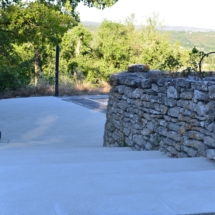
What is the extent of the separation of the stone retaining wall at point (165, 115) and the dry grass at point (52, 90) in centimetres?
1103

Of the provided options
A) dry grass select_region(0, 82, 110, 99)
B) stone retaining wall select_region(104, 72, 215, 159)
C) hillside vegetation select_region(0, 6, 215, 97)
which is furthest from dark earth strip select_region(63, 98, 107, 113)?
stone retaining wall select_region(104, 72, 215, 159)

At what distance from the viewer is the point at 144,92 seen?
595 centimetres

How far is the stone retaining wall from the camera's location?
445cm

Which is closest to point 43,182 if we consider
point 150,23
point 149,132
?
point 149,132

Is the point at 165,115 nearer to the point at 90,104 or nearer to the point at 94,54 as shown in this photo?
the point at 90,104

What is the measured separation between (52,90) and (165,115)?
13.5m

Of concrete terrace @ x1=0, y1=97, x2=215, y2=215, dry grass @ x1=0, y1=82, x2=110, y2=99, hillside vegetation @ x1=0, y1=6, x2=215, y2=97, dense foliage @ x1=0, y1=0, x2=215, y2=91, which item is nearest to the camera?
concrete terrace @ x1=0, y1=97, x2=215, y2=215

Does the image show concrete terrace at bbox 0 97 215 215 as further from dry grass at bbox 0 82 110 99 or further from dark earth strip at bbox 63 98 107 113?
dry grass at bbox 0 82 110 99

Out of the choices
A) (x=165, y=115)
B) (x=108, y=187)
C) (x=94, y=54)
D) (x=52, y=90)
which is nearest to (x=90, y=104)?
(x=52, y=90)

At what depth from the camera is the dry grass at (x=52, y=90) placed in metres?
17.8

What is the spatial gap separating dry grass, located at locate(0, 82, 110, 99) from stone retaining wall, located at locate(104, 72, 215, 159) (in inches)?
434

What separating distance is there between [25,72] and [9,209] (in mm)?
19248

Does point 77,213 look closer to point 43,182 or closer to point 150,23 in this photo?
point 43,182

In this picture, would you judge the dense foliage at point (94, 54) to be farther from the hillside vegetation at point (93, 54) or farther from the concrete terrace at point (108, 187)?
the concrete terrace at point (108, 187)
